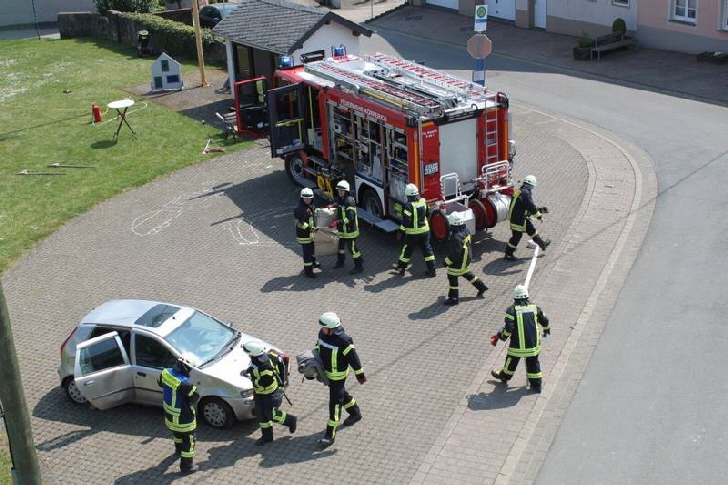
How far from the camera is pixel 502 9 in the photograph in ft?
124

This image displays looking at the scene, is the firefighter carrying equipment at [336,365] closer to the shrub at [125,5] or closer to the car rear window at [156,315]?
the car rear window at [156,315]

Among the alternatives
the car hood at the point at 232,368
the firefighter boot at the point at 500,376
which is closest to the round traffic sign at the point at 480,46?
the firefighter boot at the point at 500,376

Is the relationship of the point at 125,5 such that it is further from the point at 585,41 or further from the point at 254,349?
the point at 254,349

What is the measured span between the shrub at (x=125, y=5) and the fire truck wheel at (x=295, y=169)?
21.0 meters

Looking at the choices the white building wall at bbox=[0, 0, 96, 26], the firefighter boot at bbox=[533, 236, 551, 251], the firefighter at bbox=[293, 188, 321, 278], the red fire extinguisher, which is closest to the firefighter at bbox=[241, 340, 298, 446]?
the firefighter at bbox=[293, 188, 321, 278]

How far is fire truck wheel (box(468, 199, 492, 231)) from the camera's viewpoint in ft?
58.1

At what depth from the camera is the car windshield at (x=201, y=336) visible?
13164mm

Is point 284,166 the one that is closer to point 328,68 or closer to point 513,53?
point 328,68

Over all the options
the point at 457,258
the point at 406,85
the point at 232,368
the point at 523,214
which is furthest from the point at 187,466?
the point at 406,85

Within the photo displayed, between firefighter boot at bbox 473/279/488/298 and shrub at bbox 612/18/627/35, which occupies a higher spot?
shrub at bbox 612/18/627/35

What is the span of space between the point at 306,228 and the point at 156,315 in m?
4.08

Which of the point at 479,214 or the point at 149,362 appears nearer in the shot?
the point at 149,362

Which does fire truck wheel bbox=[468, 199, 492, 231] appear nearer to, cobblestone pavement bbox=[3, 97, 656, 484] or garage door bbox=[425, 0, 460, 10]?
cobblestone pavement bbox=[3, 97, 656, 484]

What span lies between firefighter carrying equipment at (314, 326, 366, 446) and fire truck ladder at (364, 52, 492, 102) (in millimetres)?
7166
